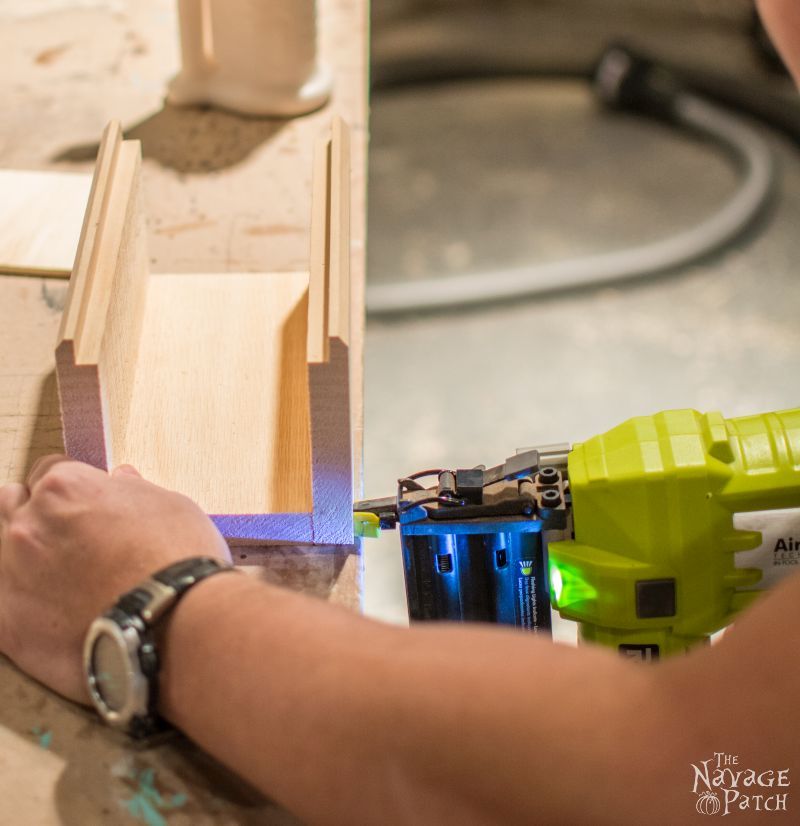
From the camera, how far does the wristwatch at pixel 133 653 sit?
0.56 meters

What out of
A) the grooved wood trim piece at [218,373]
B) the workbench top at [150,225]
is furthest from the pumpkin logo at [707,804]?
the grooved wood trim piece at [218,373]

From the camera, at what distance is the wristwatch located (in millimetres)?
564

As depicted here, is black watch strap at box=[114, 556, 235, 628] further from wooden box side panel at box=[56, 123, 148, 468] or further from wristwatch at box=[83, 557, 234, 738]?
wooden box side panel at box=[56, 123, 148, 468]

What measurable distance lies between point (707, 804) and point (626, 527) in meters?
0.26

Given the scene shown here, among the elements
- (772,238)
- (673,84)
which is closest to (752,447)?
(772,238)

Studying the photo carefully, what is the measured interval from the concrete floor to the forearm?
2.18 ft

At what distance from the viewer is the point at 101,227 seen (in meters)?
0.77

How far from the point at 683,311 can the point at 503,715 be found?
1.07 meters

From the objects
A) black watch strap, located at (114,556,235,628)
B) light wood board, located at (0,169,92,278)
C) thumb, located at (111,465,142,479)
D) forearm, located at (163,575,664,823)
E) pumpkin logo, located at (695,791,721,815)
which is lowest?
pumpkin logo, located at (695,791,721,815)

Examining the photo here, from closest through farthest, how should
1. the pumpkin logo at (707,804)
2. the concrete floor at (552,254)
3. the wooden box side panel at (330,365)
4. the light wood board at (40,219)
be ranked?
the pumpkin logo at (707,804) < the wooden box side panel at (330,365) < the light wood board at (40,219) < the concrete floor at (552,254)

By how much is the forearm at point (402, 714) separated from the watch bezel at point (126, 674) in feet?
0.05

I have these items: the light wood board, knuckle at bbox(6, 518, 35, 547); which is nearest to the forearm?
knuckle at bbox(6, 518, 35, 547)

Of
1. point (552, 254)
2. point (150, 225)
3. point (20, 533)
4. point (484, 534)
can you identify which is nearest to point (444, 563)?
point (484, 534)

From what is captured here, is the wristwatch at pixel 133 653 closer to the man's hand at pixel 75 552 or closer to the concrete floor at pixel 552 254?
the man's hand at pixel 75 552
